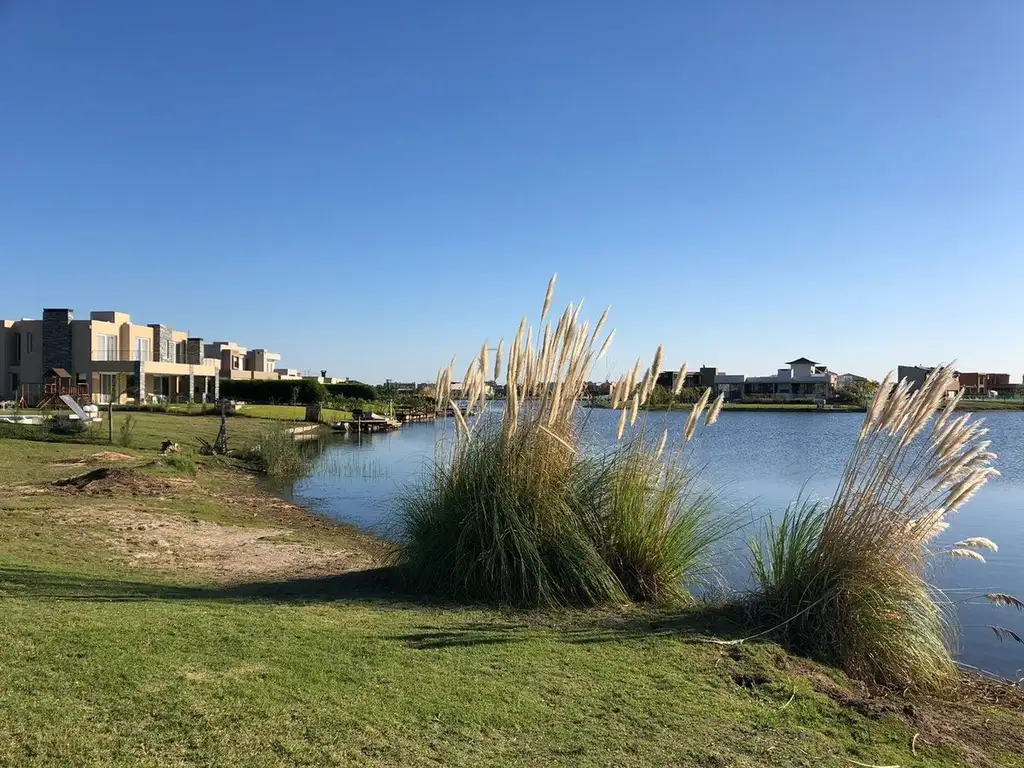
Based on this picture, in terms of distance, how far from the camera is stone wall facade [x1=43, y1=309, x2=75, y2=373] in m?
43.0

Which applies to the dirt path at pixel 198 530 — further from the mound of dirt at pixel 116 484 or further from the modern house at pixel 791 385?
the modern house at pixel 791 385

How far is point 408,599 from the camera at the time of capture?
5902 mm

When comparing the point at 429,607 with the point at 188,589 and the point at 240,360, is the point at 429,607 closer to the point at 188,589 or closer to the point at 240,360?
the point at 188,589

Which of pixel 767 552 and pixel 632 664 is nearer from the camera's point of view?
pixel 632 664

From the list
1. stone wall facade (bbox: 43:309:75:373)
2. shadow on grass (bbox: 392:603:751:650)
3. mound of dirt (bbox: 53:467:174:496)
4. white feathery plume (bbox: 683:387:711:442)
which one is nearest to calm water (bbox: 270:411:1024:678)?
white feathery plume (bbox: 683:387:711:442)

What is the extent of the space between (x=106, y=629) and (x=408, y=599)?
218cm

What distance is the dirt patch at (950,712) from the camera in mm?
4016

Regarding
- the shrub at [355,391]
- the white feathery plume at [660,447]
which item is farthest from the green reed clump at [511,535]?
the shrub at [355,391]

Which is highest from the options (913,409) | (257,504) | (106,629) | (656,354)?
(656,354)

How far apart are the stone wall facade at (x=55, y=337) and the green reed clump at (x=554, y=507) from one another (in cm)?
4394

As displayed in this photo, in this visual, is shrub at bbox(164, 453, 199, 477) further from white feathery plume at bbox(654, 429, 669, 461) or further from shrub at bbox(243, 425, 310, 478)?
white feathery plume at bbox(654, 429, 669, 461)

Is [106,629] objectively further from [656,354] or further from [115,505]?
[115,505]

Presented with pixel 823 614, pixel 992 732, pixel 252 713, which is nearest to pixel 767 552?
pixel 823 614

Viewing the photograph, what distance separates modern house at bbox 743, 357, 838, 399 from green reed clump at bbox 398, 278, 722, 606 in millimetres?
83021
